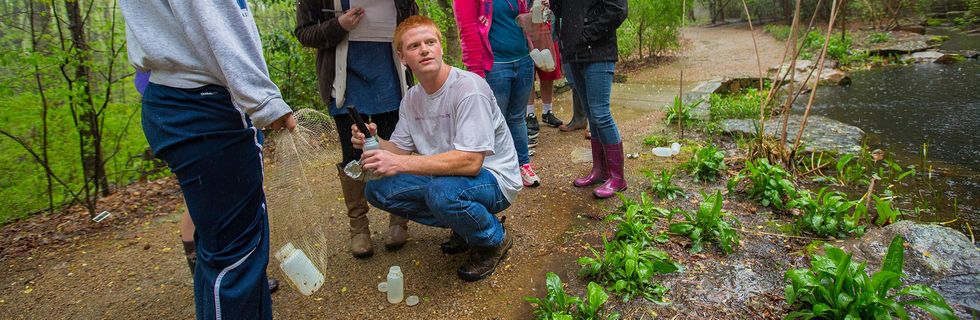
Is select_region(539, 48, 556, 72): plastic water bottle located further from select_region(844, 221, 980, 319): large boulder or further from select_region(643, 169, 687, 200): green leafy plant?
select_region(844, 221, 980, 319): large boulder

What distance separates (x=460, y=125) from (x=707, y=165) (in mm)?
1890

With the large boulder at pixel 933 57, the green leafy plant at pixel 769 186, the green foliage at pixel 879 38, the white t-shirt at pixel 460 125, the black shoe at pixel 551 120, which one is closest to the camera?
the white t-shirt at pixel 460 125

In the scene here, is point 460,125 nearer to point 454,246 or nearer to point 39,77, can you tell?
point 454,246

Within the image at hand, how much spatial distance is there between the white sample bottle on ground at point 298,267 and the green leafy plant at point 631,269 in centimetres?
109

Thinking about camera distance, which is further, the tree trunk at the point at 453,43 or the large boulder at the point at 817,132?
the tree trunk at the point at 453,43

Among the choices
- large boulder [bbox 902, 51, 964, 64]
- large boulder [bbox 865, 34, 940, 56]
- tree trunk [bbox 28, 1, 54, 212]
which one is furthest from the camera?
large boulder [bbox 865, 34, 940, 56]

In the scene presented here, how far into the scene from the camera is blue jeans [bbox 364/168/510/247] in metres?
2.06

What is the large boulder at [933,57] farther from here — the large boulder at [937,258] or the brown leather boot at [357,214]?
the brown leather boot at [357,214]

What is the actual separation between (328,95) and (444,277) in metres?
0.98

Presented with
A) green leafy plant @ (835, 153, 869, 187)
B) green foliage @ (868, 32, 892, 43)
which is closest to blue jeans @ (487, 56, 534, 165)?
green leafy plant @ (835, 153, 869, 187)

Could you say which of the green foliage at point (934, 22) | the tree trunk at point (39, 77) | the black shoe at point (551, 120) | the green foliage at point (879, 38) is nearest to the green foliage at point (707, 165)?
the black shoe at point (551, 120)

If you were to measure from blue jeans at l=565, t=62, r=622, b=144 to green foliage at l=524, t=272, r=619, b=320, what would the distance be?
127 centimetres

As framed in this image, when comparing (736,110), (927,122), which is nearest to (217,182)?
(736,110)

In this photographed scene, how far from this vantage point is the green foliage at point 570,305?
6.16ft
